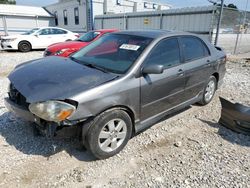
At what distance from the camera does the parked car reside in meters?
2.34

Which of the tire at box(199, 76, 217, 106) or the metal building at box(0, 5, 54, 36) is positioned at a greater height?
the metal building at box(0, 5, 54, 36)

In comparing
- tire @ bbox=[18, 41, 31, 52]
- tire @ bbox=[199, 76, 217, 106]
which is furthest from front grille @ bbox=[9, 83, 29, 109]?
tire @ bbox=[18, 41, 31, 52]

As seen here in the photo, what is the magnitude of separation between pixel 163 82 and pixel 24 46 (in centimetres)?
1080

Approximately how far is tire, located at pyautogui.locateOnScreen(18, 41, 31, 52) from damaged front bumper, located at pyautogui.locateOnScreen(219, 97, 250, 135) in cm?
1116

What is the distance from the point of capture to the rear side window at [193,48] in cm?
361

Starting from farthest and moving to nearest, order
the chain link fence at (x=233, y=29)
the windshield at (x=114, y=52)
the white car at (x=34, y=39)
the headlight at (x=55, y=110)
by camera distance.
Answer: the white car at (x=34, y=39), the chain link fence at (x=233, y=29), the windshield at (x=114, y=52), the headlight at (x=55, y=110)

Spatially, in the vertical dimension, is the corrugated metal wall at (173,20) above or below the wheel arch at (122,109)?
above

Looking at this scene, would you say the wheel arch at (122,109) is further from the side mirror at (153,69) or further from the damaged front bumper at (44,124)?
the side mirror at (153,69)

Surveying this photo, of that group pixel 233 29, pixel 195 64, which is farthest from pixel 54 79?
pixel 233 29

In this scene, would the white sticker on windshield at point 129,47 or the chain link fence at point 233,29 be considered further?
the chain link fence at point 233,29

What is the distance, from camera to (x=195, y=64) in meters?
3.73

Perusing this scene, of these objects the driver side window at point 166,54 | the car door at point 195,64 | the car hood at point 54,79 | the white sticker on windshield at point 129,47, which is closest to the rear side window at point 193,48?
the car door at point 195,64

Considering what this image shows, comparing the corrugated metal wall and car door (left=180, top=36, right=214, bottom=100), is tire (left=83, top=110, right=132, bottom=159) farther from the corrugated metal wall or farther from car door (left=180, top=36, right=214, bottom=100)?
the corrugated metal wall

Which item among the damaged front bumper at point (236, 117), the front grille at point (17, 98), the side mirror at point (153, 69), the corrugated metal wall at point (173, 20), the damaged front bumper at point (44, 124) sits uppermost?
the corrugated metal wall at point (173, 20)
